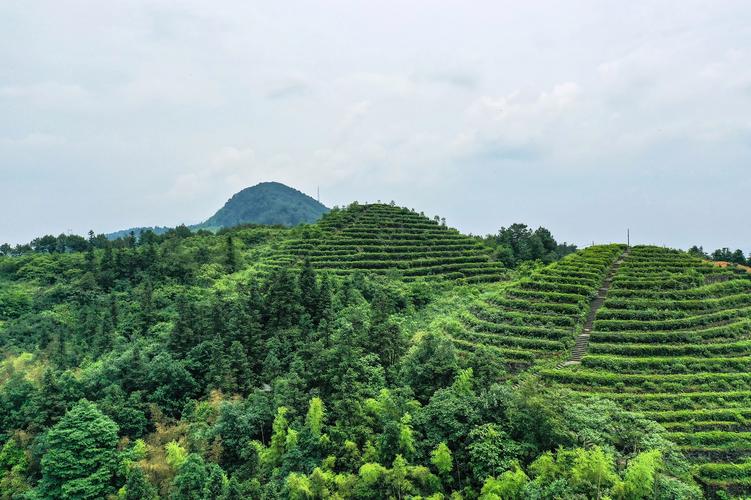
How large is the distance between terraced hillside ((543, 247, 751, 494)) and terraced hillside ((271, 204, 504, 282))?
1605 cm

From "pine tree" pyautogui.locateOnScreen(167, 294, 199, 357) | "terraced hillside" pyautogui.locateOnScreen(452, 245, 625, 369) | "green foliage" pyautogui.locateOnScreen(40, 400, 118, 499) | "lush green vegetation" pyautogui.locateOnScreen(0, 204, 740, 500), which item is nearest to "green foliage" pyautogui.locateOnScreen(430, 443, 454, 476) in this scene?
"lush green vegetation" pyautogui.locateOnScreen(0, 204, 740, 500)

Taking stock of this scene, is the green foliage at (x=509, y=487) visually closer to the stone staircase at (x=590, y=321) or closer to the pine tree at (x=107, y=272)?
the stone staircase at (x=590, y=321)

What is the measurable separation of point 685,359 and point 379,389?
52.6ft

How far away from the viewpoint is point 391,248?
160ft

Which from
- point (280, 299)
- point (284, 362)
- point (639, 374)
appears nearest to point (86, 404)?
point (284, 362)

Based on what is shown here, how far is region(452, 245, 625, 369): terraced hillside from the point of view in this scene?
26.8 m

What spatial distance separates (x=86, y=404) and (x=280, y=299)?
12.1 metres

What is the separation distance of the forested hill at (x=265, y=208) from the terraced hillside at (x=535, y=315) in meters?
129

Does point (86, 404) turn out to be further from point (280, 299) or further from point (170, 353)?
point (280, 299)

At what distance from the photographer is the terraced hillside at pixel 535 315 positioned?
1054 inches

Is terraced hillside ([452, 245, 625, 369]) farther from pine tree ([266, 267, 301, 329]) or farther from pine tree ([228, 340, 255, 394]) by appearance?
pine tree ([228, 340, 255, 394])

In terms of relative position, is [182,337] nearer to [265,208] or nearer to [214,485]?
[214,485]

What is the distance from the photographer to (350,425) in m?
21.4

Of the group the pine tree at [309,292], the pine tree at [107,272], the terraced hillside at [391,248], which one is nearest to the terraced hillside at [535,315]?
the pine tree at [309,292]
